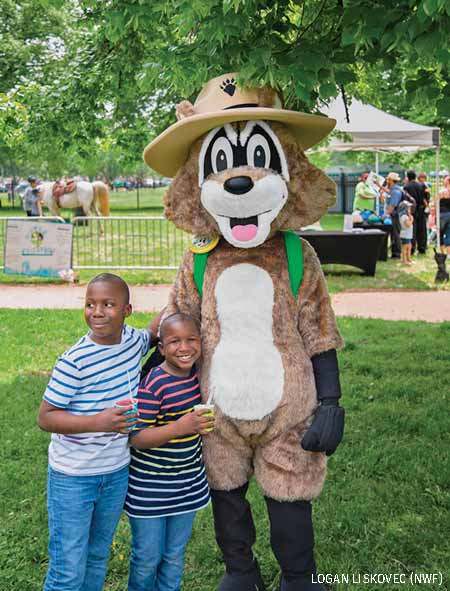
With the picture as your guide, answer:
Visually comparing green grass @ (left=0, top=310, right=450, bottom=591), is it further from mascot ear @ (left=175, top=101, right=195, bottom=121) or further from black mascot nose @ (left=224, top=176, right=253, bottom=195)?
mascot ear @ (left=175, top=101, right=195, bottom=121)

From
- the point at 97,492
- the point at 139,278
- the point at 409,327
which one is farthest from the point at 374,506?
the point at 139,278

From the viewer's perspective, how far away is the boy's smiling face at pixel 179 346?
104 inches

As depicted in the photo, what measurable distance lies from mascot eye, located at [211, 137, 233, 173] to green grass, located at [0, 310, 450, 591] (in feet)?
6.43

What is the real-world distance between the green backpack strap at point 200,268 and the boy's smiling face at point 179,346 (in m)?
0.37

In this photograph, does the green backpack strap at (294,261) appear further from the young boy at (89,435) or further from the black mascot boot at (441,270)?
the black mascot boot at (441,270)

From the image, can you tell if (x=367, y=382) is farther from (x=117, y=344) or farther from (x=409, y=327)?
(x=117, y=344)

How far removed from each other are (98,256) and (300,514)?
1060cm

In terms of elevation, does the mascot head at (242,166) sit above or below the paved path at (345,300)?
above

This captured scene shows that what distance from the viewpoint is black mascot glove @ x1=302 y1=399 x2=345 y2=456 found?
2.71m

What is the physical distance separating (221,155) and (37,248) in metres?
9.29

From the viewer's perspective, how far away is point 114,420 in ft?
7.88

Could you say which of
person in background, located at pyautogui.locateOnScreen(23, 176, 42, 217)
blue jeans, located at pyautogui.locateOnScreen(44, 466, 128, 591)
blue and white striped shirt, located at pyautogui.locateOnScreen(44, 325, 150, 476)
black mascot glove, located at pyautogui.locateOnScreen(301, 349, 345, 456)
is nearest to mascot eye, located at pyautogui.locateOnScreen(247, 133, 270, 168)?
black mascot glove, located at pyautogui.locateOnScreen(301, 349, 345, 456)

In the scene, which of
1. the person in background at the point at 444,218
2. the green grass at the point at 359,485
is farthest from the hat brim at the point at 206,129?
the person in background at the point at 444,218

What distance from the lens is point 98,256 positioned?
1298cm
